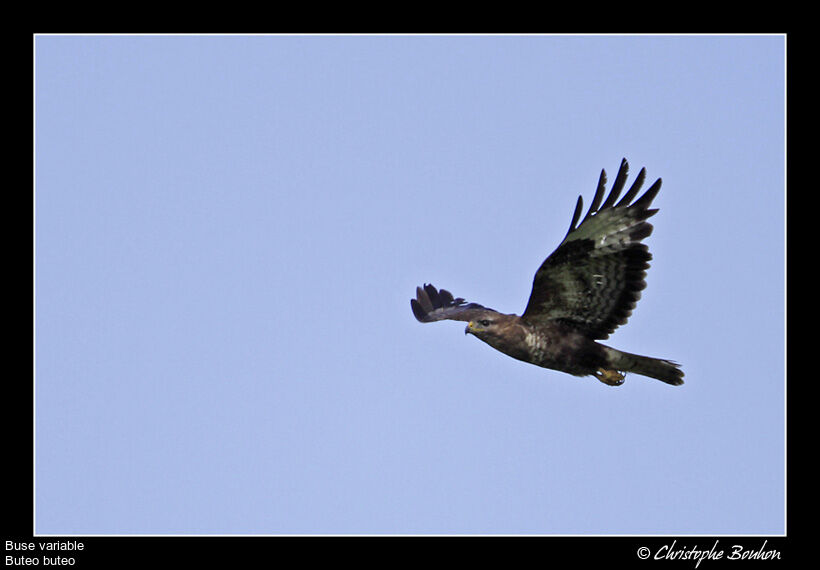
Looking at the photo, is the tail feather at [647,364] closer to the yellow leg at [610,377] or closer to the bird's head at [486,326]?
the yellow leg at [610,377]

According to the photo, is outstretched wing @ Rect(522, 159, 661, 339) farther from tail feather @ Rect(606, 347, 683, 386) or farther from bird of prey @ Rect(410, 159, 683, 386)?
tail feather @ Rect(606, 347, 683, 386)

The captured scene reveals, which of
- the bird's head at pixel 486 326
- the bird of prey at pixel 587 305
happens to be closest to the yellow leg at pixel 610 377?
the bird of prey at pixel 587 305

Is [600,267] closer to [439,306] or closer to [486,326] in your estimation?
[486,326]

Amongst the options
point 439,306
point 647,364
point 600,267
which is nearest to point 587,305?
point 600,267

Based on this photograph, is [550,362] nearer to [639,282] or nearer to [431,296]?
[639,282]

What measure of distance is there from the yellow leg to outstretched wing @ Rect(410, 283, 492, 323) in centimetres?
158

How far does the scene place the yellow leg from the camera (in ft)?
51.2

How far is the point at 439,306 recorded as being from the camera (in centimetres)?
1848

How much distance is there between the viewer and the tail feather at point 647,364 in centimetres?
1557

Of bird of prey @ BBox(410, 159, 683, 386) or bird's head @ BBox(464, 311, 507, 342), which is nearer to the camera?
bird of prey @ BBox(410, 159, 683, 386)

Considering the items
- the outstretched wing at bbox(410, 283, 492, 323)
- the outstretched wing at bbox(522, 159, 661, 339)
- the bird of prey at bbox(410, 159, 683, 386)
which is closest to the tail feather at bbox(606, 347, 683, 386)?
the bird of prey at bbox(410, 159, 683, 386)

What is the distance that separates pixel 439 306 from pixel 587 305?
3.30m
